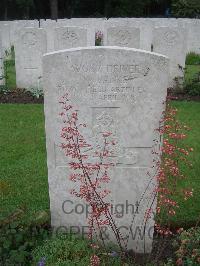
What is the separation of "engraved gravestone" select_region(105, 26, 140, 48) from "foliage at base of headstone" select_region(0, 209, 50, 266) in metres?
7.58

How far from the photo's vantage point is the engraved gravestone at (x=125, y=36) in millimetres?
11023

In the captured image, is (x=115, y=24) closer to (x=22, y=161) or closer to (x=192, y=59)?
(x=192, y=59)

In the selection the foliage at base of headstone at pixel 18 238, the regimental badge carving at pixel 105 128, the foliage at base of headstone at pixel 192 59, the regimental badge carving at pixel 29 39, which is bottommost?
the foliage at base of headstone at pixel 18 238

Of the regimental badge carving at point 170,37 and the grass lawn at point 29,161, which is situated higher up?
the regimental badge carving at point 170,37

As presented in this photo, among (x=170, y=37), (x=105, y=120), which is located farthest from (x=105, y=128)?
(x=170, y=37)

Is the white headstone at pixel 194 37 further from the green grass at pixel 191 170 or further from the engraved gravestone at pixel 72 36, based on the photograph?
the green grass at pixel 191 170

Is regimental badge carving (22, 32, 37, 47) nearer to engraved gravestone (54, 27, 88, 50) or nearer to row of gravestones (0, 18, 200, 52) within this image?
engraved gravestone (54, 27, 88, 50)

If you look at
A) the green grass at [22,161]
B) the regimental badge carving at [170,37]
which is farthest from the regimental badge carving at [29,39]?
the regimental badge carving at [170,37]

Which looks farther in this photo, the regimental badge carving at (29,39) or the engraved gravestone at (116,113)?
the regimental badge carving at (29,39)

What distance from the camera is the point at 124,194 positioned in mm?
4012

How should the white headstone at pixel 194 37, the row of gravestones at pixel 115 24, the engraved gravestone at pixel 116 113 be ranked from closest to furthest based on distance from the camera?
the engraved gravestone at pixel 116 113
the row of gravestones at pixel 115 24
the white headstone at pixel 194 37

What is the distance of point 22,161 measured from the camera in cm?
635

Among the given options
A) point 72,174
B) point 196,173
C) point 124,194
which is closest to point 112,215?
point 124,194

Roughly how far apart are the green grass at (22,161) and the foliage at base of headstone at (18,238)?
0.23 m
